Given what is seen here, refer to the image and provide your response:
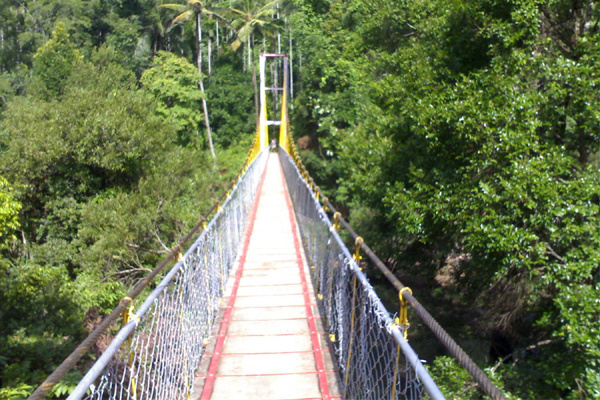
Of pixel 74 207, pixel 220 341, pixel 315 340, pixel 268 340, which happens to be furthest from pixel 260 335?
pixel 74 207

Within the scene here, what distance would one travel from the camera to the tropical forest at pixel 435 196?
526 cm

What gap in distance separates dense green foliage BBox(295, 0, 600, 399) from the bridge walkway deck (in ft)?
6.30

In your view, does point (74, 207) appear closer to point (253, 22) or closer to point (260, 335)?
point (260, 335)

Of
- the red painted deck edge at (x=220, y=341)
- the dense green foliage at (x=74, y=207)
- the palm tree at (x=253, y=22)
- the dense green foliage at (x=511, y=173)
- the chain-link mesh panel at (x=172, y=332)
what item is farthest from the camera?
the palm tree at (x=253, y=22)

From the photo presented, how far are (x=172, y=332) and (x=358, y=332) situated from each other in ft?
3.46

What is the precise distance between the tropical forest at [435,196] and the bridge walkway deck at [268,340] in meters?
1.21

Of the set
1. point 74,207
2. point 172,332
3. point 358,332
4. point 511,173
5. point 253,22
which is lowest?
point 74,207

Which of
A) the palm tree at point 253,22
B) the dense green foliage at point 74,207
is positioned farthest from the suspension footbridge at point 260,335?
the palm tree at point 253,22

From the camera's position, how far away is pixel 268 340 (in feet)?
12.4

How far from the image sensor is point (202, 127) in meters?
33.5

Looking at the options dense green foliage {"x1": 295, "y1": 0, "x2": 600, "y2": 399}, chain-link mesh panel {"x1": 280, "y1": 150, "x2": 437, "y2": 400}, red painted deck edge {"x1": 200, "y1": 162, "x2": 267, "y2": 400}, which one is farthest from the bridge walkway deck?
dense green foliage {"x1": 295, "y1": 0, "x2": 600, "y2": 399}

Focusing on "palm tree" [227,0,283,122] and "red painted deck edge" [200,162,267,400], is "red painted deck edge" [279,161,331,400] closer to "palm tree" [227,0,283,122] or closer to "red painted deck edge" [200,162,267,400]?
"red painted deck edge" [200,162,267,400]

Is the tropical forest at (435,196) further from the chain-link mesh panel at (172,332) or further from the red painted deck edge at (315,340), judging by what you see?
the chain-link mesh panel at (172,332)

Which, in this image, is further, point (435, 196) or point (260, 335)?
point (435, 196)
